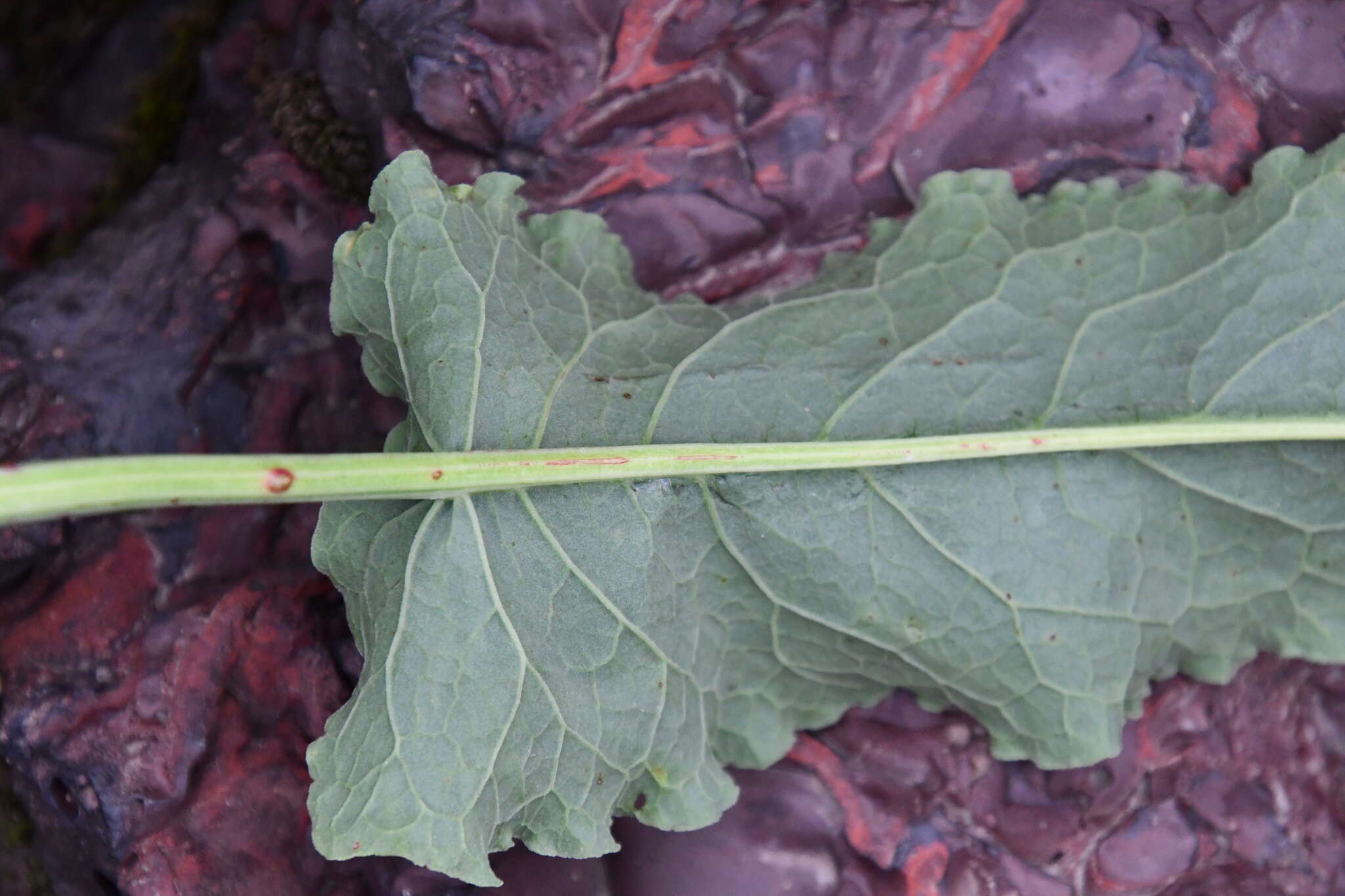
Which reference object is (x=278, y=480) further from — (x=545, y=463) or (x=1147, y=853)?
(x=1147, y=853)

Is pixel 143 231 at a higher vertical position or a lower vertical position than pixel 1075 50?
lower

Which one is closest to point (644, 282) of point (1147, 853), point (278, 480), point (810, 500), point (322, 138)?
point (810, 500)

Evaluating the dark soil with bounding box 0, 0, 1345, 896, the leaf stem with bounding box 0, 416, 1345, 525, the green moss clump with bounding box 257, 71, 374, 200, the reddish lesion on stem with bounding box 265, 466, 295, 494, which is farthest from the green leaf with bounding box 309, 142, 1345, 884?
the green moss clump with bounding box 257, 71, 374, 200

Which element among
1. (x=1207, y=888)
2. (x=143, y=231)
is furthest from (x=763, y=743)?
(x=143, y=231)

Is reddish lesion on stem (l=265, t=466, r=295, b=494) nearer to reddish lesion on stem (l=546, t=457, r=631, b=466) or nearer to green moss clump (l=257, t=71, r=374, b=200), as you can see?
reddish lesion on stem (l=546, t=457, r=631, b=466)

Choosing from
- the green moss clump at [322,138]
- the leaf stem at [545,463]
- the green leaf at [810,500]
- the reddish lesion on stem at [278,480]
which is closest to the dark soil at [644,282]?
the green moss clump at [322,138]

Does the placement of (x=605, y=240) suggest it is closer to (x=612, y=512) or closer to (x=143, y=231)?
(x=612, y=512)

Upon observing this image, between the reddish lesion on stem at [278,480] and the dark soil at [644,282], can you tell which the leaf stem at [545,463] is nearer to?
the reddish lesion on stem at [278,480]
